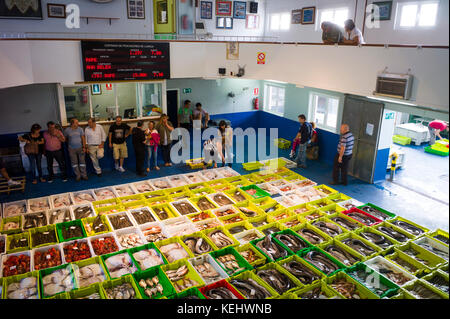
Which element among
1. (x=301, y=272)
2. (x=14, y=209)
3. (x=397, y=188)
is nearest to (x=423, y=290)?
(x=301, y=272)

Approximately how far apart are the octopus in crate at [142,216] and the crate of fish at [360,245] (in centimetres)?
363

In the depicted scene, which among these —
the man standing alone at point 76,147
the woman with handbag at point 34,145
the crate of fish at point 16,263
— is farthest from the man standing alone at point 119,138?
the crate of fish at point 16,263

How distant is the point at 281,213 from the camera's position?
7.61 m

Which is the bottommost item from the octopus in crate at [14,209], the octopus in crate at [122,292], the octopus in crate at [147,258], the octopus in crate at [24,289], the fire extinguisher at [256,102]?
the octopus in crate at [122,292]

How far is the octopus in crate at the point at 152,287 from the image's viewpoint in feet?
16.9

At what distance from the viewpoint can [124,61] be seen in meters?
10.0

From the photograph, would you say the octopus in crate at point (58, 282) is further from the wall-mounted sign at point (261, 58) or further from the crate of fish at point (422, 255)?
the wall-mounted sign at point (261, 58)

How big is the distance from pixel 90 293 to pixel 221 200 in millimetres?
3638

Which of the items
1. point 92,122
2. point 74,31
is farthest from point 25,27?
point 92,122

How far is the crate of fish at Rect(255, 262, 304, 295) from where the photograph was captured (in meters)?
5.28

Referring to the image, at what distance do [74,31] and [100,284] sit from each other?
9346 mm

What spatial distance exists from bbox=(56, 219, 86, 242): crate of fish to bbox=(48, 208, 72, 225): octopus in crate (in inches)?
10.0

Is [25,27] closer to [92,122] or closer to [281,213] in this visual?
[92,122]

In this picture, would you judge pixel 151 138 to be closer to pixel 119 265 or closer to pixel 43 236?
pixel 43 236
